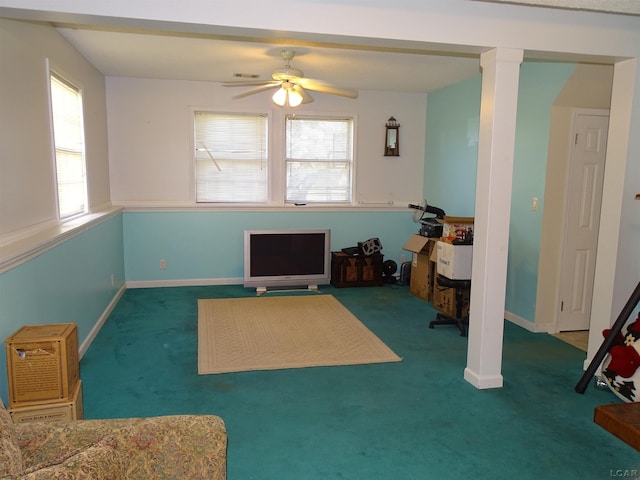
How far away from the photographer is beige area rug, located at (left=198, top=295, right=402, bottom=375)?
144 inches

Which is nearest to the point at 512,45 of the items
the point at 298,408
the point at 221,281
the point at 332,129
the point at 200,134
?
the point at 298,408

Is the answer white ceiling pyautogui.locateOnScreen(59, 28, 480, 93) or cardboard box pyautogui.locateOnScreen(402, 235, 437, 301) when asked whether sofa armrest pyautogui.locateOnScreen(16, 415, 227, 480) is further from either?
cardboard box pyautogui.locateOnScreen(402, 235, 437, 301)

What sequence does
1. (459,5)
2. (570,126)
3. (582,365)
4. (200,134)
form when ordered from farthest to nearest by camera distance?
(200,134) < (570,126) < (582,365) < (459,5)

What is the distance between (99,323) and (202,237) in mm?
1870

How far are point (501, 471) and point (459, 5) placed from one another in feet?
8.45

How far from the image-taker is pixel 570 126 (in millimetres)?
4250

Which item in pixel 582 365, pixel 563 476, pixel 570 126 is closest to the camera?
pixel 563 476

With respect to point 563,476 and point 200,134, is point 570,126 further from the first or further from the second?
point 200,134

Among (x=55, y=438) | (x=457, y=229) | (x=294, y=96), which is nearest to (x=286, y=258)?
(x=294, y=96)

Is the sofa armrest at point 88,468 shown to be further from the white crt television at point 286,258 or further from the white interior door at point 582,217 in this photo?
the white crt television at point 286,258

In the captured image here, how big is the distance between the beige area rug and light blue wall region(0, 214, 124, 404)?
94 cm

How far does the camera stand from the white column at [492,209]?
9.80 ft

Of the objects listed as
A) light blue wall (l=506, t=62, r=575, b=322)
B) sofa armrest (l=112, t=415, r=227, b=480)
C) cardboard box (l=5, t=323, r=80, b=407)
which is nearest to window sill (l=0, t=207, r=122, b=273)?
cardboard box (l=5, t=323, r=80, b=407)

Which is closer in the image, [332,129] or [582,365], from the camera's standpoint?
[582,365]
